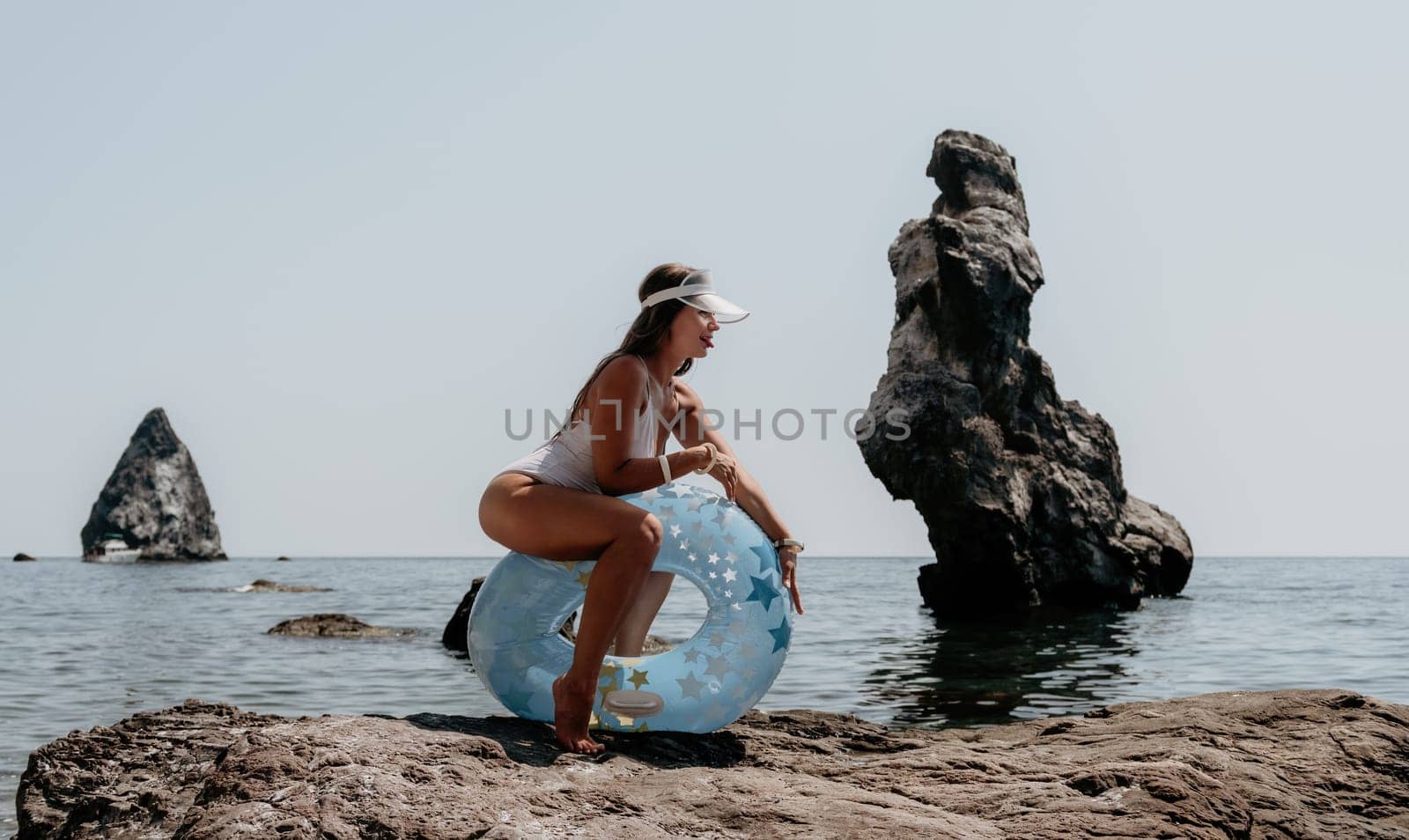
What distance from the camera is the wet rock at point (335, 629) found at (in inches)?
751

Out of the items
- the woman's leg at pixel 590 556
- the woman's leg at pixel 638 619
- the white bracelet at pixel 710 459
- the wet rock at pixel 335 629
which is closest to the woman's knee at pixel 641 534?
the woman's leg at pixel 590 556

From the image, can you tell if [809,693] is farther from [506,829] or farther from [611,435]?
[506,829]

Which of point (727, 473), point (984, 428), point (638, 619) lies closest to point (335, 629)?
point (984, 428)

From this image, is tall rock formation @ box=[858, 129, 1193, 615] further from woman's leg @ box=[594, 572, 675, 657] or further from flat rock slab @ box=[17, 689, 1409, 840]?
woman's leg @ box=[594, 572, 675, 657]

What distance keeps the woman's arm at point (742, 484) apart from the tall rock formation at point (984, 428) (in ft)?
64.9

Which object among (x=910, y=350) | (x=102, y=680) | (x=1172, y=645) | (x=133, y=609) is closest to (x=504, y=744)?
(x=102, y=680)

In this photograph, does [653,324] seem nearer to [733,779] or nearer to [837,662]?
[733,779]

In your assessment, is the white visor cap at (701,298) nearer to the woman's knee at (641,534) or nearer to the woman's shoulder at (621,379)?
the woman's shoulder at (621,379)

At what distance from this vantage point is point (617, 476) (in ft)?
15.3

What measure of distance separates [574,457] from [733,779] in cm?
142

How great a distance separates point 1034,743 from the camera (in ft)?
17.4

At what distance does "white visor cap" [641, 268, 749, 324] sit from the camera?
483 cm

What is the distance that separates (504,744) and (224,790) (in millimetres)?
973

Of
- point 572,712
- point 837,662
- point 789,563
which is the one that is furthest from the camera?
point 837,662
